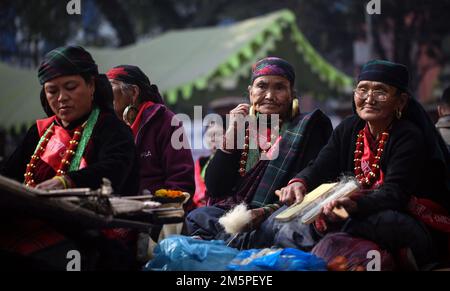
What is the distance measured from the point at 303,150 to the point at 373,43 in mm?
13758

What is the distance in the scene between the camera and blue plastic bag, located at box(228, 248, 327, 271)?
4.34m

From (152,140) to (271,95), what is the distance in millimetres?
914

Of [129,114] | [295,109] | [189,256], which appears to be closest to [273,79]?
[295,109]

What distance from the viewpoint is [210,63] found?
1528cm

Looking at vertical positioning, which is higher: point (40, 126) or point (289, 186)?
point (40, 126)

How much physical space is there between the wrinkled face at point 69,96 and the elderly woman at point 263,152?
3.31 feet

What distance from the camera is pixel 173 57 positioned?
53.9 feet

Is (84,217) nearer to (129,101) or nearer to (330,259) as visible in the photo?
(330,259)

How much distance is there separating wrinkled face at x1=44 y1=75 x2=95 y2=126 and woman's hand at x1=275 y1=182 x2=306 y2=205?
1.19m

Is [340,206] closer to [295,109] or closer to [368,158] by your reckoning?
[368,158]

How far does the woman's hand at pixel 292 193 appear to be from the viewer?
481cm

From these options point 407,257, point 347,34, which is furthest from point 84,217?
point 347,34

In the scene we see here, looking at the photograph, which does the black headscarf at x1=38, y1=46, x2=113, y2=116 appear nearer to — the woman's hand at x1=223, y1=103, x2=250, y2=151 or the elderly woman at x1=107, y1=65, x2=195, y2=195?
the woman's hand at x1=223, y1=103, x2=250, y2=151

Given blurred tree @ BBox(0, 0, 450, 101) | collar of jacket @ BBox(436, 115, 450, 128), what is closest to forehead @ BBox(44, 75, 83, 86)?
collar of jacket @ BBox(436, 115, 450, 128)
